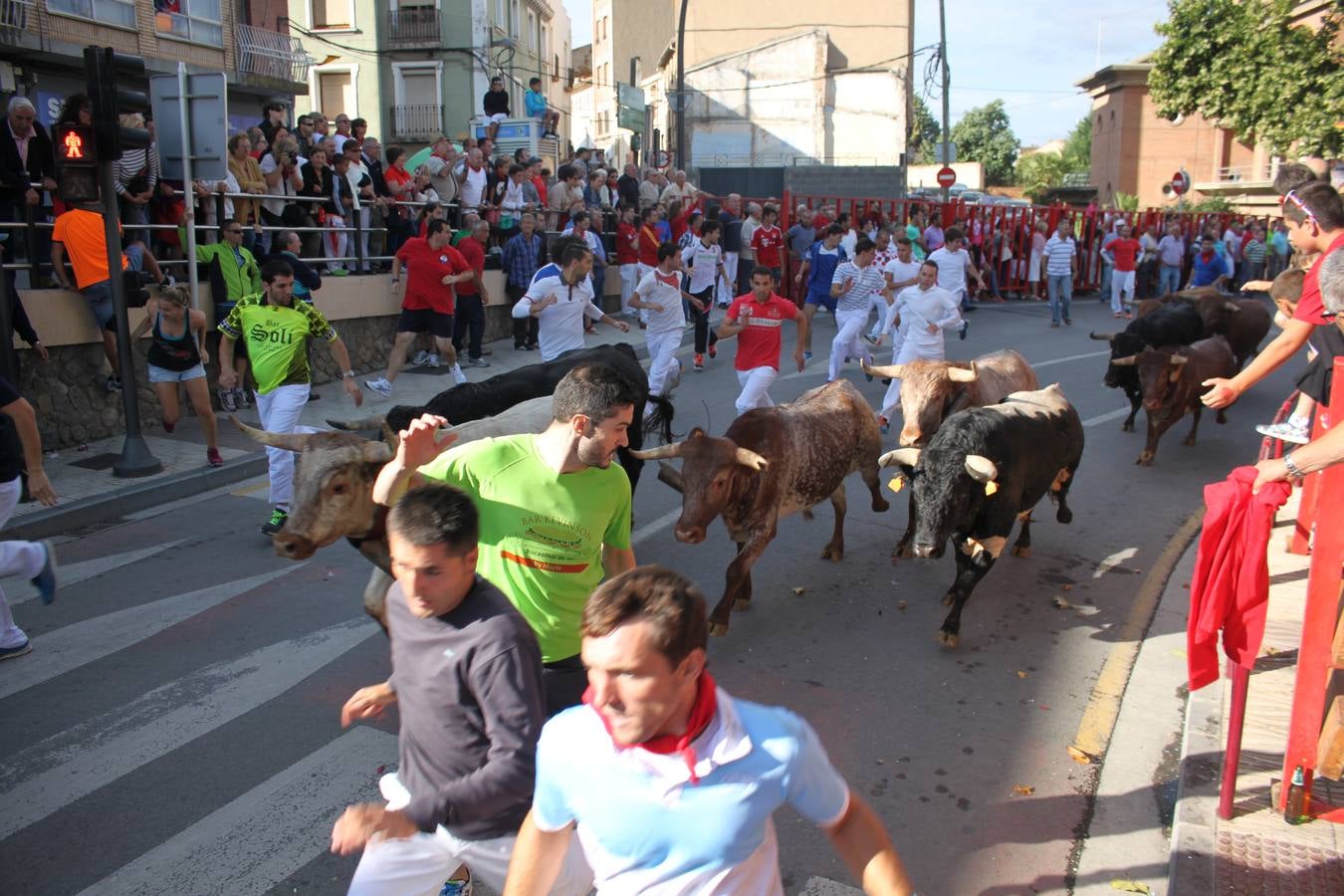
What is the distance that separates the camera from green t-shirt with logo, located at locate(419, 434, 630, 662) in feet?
11.6

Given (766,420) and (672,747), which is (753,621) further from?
(672,747)

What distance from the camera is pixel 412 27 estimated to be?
1559 inches

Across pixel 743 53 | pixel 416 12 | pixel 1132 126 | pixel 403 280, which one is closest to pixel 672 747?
pixel 403 280

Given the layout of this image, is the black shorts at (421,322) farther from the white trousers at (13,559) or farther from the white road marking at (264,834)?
the white road marking at (264,834)

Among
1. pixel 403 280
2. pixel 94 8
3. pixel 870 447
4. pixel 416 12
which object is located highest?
pixel 416 12

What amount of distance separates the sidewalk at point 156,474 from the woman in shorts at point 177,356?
0.30m

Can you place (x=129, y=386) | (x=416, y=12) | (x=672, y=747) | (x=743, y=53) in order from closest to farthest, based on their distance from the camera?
(x=672, y=747) → (x=129, y=386) → (x=416, y=12) → (x=743, y=53)

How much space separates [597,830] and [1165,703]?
4284mm

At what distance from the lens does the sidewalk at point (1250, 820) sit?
3807mm

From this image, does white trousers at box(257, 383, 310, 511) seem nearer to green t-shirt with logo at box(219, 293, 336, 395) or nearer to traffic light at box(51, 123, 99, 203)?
green t-shirt with logo at box(219, 293, 336, 395)

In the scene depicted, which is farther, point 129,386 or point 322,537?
point 129,386

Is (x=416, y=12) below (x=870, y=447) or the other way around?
the other way around

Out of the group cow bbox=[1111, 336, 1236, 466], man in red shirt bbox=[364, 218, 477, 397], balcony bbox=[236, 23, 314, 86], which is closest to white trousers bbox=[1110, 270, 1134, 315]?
cow bbox=[1111, 336, 1236, 466]

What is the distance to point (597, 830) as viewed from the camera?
2.25 m
